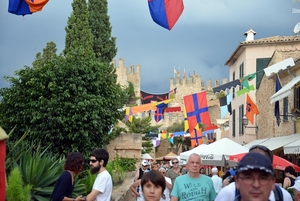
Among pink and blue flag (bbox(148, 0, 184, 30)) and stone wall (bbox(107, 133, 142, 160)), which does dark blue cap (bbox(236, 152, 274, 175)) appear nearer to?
pink and blue flag (bbox(148, 0, 184, 30))

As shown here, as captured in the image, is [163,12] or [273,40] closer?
[163,12]

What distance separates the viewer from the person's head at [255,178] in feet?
10.2

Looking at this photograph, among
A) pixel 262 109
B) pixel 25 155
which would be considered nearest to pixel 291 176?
pixel 25 155

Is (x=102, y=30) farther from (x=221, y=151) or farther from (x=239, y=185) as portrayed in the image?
(x=239, y=185)

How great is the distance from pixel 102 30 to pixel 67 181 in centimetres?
2836

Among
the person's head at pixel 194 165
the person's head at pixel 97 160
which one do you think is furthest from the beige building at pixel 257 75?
the person's head at pixel 97 160

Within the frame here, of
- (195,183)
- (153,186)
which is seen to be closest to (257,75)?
(195,183)

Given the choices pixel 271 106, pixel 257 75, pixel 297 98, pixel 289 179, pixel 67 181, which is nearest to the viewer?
pixel 67 181

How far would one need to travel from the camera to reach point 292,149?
17.2 m

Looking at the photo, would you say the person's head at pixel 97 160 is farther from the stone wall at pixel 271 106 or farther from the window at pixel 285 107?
the window at pixel 285 107

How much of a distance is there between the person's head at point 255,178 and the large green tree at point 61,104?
1651 cm

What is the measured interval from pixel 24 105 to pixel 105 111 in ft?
9.47

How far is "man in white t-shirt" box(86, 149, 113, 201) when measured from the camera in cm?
623

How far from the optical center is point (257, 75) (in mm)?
33688
